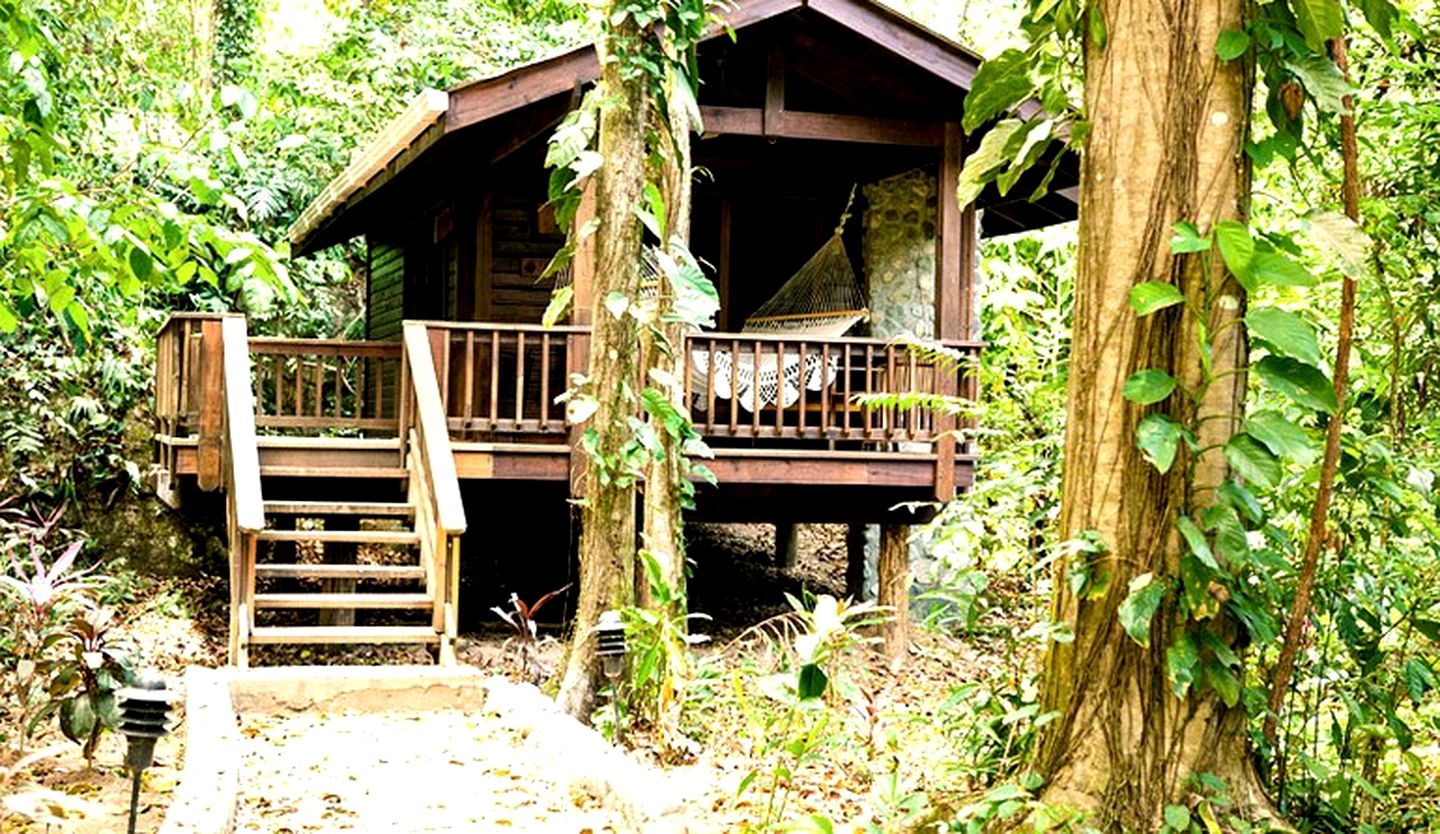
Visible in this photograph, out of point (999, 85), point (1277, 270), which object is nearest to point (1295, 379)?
point (1277, 270)

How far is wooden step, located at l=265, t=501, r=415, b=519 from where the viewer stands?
975 centimetres

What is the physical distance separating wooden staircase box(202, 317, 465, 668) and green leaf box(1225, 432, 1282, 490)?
5699 millimetres

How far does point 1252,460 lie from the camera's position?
3.52 metres

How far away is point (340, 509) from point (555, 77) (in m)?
3.15

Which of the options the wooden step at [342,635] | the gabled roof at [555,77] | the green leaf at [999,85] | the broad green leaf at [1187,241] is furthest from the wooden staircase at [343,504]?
the broad green leaf at [1187,241]

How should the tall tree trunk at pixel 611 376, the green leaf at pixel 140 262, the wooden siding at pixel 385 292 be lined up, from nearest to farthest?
the green leaf at pixel 140 262 → the tall tree trunk at pixel 611 376 → the wooden siding at pixel 385 292

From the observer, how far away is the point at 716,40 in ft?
37.0

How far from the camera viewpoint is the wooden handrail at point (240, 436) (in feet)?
28.3

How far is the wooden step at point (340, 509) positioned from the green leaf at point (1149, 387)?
687cm

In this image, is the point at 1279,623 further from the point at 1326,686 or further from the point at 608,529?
the point at 608,529

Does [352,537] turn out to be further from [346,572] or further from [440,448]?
[440,448]

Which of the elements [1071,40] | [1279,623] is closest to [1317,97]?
[1071,40]

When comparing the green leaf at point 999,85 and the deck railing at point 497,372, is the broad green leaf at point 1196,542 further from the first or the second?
the deck railing at point 497,372

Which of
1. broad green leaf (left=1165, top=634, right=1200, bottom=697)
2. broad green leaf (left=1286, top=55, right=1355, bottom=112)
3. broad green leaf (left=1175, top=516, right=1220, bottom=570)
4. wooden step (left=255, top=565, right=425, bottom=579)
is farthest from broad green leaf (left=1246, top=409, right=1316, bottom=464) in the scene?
wooden step (left=255, top=565, right=425, bottom=579)
